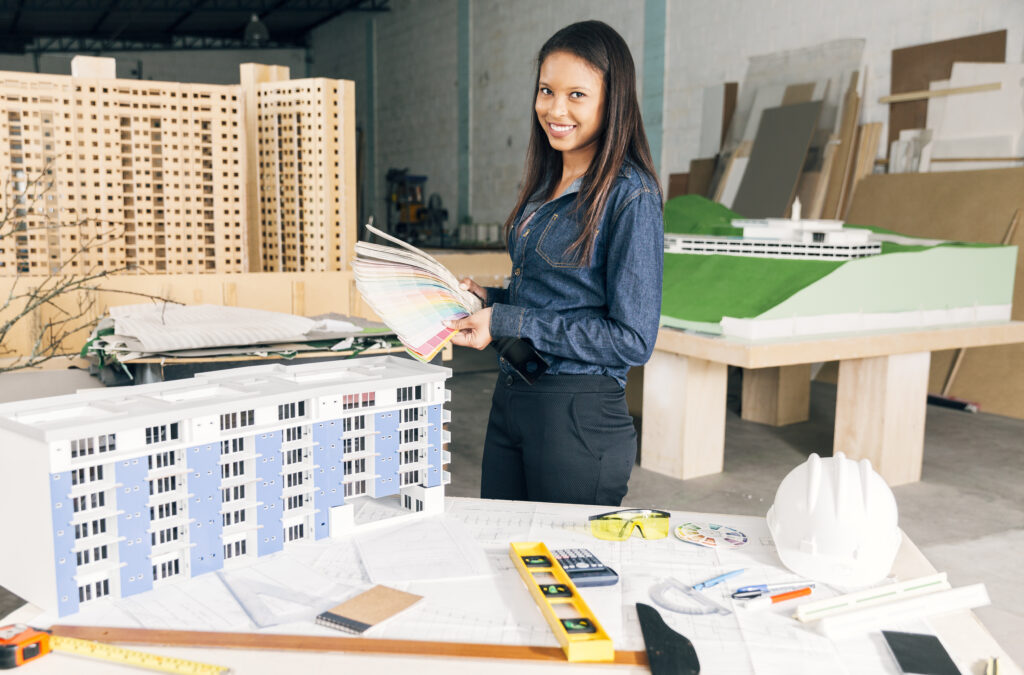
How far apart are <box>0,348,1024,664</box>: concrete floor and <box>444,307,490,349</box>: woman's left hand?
1403 mm

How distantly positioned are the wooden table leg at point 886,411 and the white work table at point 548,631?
2690 mm

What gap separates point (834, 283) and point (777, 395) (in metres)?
1.48

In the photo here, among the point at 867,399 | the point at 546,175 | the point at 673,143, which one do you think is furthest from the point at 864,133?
the point at 546,175

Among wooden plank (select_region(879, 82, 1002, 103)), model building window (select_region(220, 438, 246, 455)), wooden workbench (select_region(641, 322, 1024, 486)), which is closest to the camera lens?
model building window (select_region(220, 438, 246, 455))

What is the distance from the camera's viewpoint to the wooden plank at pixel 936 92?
529 cm

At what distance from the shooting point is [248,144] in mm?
3277

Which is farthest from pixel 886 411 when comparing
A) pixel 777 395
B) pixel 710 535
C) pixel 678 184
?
pixel 678 184

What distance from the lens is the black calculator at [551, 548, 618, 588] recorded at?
3.80 feet

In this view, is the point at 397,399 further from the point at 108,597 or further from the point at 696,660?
the point at 696,660

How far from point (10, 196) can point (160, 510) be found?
2278mm

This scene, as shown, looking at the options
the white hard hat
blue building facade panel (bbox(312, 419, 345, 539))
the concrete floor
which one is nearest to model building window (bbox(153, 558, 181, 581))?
blue building facade panel (bbox(312, 419, 345, 539))

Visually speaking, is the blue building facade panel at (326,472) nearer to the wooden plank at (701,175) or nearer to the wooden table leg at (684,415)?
the wooden table leg at (684,415)

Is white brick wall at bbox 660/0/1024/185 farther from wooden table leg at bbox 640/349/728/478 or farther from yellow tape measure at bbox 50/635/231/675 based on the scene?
yellow tape measure at bbox 50/635/231/675

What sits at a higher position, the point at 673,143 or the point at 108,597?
the point at 673,143
